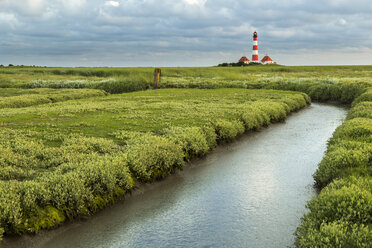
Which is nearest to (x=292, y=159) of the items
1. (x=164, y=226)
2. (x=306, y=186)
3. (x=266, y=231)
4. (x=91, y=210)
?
(x=306, y=186)

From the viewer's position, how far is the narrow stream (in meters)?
9.14

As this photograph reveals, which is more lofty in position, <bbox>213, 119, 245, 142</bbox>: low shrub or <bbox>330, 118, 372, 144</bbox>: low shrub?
<bbox>330, 118, 372, 144</bbox>: low shrub

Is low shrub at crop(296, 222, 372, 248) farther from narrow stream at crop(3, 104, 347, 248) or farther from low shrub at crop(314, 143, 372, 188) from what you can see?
low shrub at crop(314, 143, 372, 188)

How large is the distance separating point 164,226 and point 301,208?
177 inches

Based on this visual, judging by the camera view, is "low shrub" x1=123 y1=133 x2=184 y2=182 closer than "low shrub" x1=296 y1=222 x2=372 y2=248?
No

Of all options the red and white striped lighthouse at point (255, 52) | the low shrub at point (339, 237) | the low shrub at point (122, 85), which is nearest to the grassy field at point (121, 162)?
the low shrub at point (339, 237)

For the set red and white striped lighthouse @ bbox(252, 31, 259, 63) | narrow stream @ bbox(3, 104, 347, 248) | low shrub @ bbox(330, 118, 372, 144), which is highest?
red and white striped lighthouse @ bbox(252, 31, 259, 63)

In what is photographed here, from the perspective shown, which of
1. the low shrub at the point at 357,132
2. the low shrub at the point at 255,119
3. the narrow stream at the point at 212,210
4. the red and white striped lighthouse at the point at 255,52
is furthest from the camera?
the red and white striped lighthouse at the point at 255,52

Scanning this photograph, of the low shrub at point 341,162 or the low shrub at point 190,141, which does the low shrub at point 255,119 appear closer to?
the low shrub at point 190,141

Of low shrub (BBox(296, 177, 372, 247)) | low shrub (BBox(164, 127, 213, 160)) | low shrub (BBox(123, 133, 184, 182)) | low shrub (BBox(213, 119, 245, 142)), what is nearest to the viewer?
low shrub (BBox(296, 177, 372, 247))

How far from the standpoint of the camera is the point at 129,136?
53.2 feet

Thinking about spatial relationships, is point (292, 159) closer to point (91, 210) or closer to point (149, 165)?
point (149, 165)

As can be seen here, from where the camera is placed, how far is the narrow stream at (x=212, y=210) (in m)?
9.14

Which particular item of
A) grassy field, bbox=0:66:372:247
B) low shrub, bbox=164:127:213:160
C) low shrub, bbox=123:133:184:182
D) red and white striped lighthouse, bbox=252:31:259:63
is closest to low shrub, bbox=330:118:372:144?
grassy field, bbox=0:66:372:247
